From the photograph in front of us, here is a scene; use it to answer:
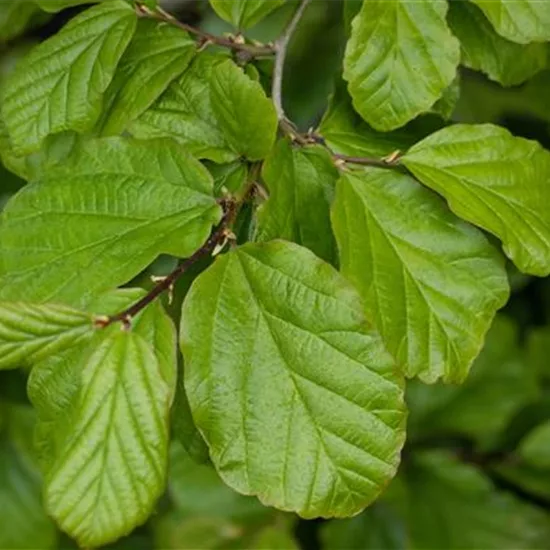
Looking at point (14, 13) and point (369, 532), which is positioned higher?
point (14, 13)

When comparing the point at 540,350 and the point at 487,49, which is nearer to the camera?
the point at 487,49

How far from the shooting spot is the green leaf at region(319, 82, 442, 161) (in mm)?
908

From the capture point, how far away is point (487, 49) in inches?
39.3

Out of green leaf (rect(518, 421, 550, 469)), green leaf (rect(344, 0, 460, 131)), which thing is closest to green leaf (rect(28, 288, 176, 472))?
green leaf (rect(344, 0, 460, 131))

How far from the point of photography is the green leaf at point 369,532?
4.93ft

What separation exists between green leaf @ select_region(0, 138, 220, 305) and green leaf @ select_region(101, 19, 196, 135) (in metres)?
0.04

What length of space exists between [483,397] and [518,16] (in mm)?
778

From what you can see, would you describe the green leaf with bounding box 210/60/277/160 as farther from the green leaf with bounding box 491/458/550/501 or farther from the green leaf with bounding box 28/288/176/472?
the green leaf with bounding box 491/458/550/501

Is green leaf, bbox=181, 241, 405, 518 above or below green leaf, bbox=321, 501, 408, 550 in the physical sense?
above

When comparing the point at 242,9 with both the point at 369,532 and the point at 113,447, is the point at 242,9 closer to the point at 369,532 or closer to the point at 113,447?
the point at 113,447

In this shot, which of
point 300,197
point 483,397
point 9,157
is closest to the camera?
point 300,197

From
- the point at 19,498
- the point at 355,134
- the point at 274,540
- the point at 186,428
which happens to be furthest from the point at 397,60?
the point at 19,498

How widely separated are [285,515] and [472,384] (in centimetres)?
32

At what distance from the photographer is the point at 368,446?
0.78 metres
